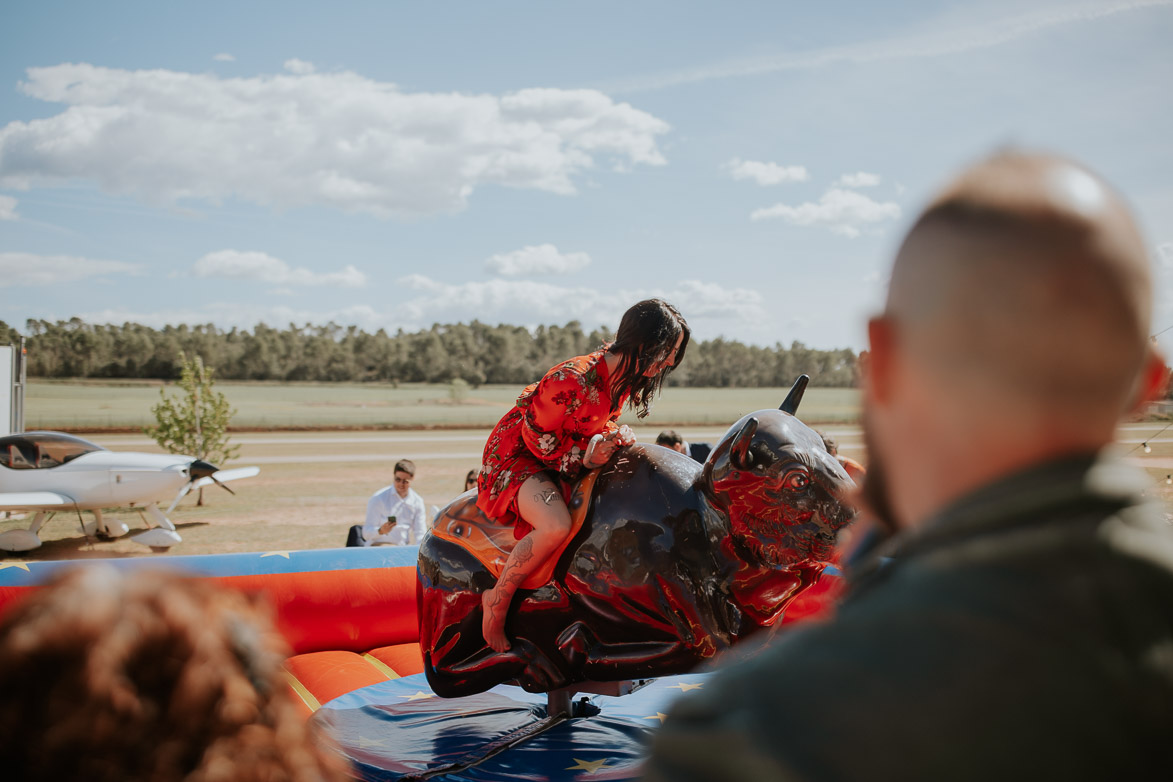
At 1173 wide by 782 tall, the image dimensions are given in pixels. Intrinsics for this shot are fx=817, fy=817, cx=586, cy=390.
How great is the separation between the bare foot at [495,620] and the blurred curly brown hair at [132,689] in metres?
2.94

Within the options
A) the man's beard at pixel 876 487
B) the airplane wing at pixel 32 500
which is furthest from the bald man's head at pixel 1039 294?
the airplane wing at pixel 32 500

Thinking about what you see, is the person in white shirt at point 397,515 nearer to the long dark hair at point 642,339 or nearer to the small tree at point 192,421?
the long dark hair at point 642,339

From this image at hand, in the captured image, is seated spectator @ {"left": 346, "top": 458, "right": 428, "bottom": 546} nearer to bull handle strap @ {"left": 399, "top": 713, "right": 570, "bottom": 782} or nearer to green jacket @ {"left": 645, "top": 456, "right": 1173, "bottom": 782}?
bull handle strap @ {"left": 399, "top": 713, "right": 570, "bottom": 782}

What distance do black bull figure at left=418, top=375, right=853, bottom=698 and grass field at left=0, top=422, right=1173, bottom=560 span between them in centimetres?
133

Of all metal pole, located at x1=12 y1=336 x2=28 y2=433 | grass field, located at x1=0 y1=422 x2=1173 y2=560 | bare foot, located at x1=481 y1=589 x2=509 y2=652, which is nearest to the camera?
bare foot, located at x1=481 y1=589 x2=509 y2=652

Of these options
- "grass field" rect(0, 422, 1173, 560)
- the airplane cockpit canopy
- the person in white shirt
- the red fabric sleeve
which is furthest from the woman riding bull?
the airplane cockpit canopy

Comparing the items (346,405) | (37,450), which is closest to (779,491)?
(37,450)

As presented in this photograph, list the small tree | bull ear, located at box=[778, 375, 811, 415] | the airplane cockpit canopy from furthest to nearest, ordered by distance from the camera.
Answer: the small tree < the airplane cockpit canopy < bull ear, located at box=[778, 375, 811, 415]

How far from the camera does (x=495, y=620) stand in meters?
3.82

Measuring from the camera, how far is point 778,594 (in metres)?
3.71

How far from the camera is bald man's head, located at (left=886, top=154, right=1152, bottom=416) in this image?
685 millimetres

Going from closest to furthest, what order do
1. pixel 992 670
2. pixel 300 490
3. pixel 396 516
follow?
pixel 992 670 → pixel 396 516 → pixel 300 490

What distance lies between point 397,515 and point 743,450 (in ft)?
19.3

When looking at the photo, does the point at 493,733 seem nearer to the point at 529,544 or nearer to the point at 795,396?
the point at 529,544
